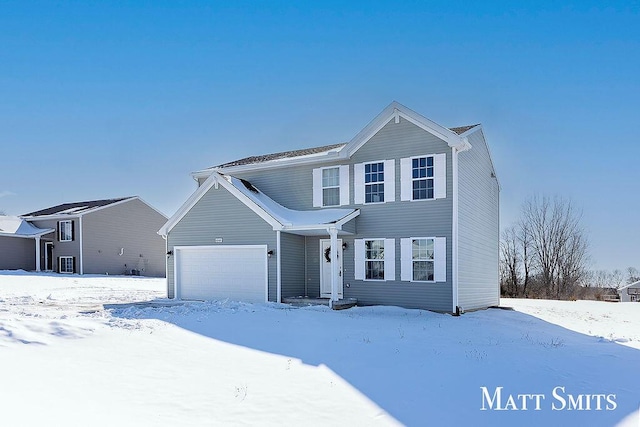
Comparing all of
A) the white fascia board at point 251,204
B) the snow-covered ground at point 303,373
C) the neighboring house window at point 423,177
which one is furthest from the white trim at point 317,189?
the snow-covered ground at point 303,373

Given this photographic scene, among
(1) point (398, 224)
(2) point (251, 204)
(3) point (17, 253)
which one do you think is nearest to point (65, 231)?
(3) point (17, 253)

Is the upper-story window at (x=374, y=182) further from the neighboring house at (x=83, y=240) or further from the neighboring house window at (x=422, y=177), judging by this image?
the neighboring house at (x=83, y=240)

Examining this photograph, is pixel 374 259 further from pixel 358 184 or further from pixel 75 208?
pixel 75 208

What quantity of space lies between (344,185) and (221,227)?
15.6ft

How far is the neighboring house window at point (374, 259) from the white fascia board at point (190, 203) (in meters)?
6.02

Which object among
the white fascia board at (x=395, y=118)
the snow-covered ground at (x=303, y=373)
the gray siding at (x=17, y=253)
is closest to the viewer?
the snow-covered ground at (x=303, y=373)

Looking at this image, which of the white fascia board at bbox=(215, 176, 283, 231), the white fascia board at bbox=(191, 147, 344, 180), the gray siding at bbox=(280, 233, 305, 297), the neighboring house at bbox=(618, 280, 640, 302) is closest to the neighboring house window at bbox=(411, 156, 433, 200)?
the white fascia board at bbox=(191, 147, 344, 180)

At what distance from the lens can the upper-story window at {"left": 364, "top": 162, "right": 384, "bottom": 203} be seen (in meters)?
15.5

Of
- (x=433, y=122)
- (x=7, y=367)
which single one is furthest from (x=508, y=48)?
(x=7, y=367)

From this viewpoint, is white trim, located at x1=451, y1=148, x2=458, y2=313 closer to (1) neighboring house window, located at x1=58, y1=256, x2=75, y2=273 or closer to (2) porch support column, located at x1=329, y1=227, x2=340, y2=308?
(2) porch support column, located at x1=329, y1=227, x2=340, y2=308

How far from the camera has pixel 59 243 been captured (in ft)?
100

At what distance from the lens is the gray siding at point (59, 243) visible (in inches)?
1168

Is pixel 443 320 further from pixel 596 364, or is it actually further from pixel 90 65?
pixel 90 65

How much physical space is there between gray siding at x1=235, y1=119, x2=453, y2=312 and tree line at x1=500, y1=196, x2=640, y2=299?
72.7 feet
